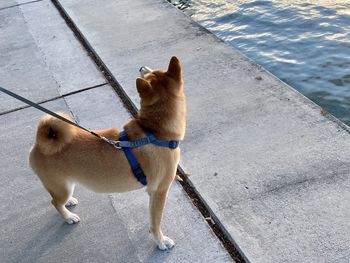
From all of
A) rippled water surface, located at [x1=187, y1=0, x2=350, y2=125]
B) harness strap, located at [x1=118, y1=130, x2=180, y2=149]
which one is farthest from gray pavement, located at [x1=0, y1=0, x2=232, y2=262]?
rippled water surface, located at [x1=187, y1=0, x2=350, y2=125]

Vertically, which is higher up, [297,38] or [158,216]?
[158,216]

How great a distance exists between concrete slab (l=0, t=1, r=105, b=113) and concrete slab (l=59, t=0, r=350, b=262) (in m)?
0.43

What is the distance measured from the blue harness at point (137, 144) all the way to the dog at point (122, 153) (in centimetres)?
3

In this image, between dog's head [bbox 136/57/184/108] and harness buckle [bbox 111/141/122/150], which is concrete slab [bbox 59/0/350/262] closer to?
harness buckle [bbox 111/141/122/150]

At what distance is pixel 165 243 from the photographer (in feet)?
9.71

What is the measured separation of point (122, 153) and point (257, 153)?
4.80 ft

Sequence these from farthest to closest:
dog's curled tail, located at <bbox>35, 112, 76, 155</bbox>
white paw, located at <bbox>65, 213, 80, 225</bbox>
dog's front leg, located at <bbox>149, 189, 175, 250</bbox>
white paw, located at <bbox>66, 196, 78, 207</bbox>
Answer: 1. white paw, located at <bbox>66, 196, 78, 207</bbox>
2. white paw, located at <bbox>65, 213, 80, 225</bbox>
3. dog's front leg, located at <bbox>149, 189, 175, 250</bbox>
4. dog's curled tail, located at <bbox>35, 112, 76, 155</bbox>

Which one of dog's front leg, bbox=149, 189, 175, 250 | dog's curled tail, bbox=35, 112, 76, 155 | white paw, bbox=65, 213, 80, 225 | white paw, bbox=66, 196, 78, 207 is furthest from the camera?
white paw, bbox=66, 196, 78, 207

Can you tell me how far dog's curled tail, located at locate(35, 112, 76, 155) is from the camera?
268cm

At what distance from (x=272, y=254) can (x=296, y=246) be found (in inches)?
7.3

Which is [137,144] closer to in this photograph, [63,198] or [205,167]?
[63,198]

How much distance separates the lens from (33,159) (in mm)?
2850

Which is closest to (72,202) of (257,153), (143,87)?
(143,87)

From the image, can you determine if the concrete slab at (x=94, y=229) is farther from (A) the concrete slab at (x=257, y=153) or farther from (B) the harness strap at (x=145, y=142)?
(B) the harness strap at (x=145, y=142)
